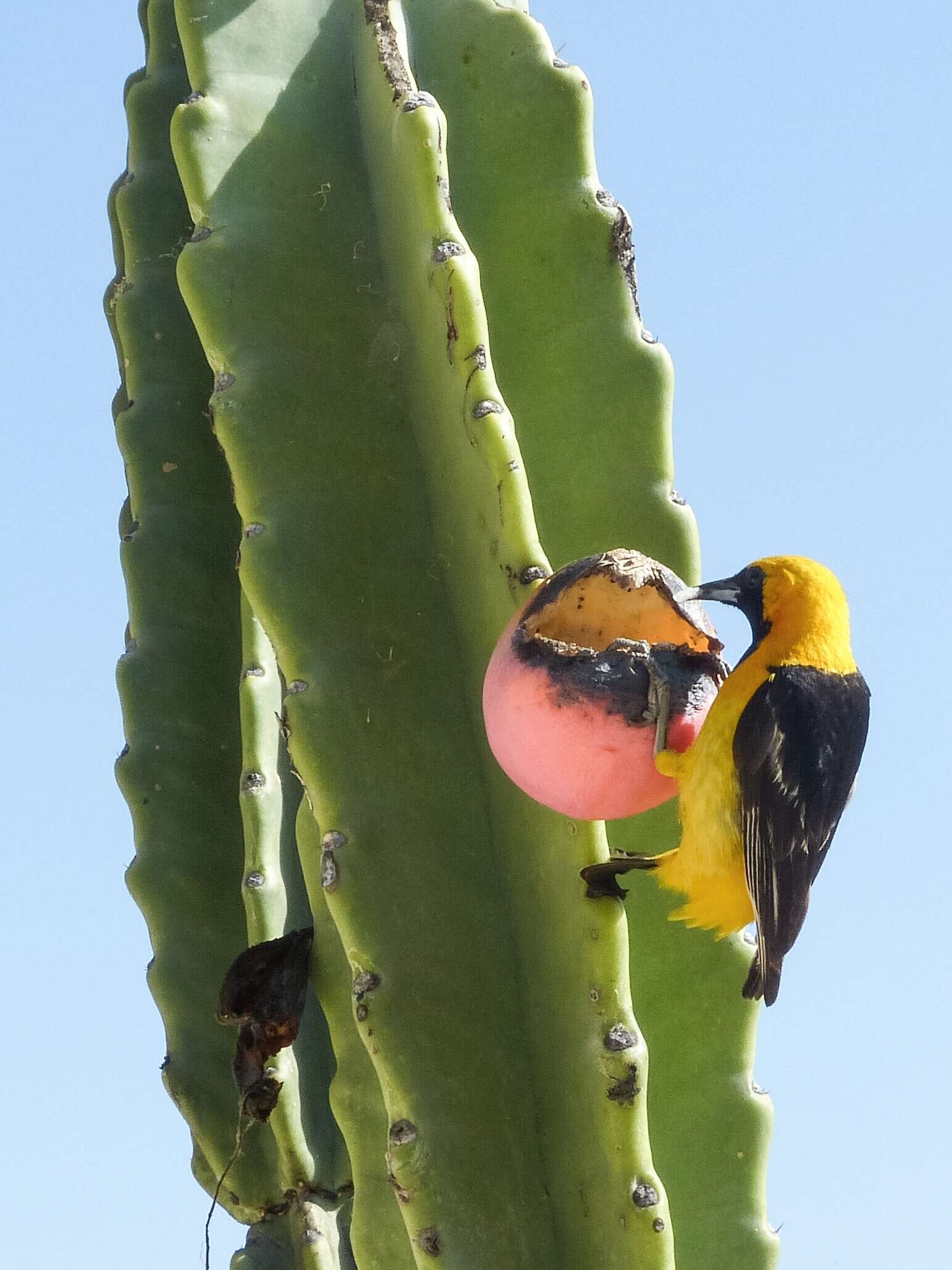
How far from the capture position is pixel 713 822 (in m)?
2.10

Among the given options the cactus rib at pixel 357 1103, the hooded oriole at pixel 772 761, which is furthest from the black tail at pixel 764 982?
the cactus rib at pixel 357 1103

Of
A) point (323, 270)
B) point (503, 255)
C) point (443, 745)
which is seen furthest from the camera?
point (503, 255)

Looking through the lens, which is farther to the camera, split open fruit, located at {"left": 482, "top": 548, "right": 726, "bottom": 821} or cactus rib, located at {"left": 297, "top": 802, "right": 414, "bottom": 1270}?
cactus rib, located at {"left": 297, "top": 802, "right": 414, "bottom": 1270}

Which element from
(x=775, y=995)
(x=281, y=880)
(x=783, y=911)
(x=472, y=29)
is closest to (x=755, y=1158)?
(x=775, y=995)

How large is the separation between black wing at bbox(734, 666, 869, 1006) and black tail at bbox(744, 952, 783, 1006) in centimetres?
2

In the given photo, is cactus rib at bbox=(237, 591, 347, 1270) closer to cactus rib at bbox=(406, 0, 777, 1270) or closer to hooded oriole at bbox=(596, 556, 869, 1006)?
cactus rib at bbox=(406, 0, 777, 1270)

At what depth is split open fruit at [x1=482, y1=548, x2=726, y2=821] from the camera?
1.91 m

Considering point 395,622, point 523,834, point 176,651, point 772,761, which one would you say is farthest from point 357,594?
point 176,651

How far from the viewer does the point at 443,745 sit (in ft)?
7.30

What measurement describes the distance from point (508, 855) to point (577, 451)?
2.47 feet

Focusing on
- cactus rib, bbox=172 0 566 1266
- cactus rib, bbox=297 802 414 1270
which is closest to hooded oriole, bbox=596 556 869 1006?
cactus rib, bbox=172 0 566 1266

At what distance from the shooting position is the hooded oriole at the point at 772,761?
2021 mm

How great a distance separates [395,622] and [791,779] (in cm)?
61

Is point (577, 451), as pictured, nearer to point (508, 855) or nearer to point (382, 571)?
point (382, 571)
